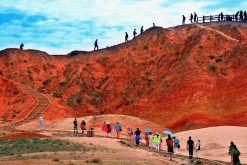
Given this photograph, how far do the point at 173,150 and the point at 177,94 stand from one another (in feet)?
119

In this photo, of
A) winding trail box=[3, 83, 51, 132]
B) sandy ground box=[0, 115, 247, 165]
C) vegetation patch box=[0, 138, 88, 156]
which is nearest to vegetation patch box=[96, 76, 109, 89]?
winding trail box=[3, 83, 51, 132]

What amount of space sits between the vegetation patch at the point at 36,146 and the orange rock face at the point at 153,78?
27679 mm

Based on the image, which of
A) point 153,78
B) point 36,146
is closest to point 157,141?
point 36,146

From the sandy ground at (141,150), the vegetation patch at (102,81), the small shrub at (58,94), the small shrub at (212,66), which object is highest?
the small shrub at (212,66)

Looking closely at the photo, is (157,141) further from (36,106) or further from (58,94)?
(58,94)

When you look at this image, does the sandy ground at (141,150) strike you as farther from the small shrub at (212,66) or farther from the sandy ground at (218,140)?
the small shrub at (212,66)

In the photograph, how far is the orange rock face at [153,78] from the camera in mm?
67000

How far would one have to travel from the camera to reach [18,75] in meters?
86.2

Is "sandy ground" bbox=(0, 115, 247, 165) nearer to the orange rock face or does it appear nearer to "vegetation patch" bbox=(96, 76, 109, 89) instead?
the orange rock face

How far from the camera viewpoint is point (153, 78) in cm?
7988

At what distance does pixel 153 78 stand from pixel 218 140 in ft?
128

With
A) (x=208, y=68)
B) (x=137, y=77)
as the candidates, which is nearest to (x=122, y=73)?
(x=137, y=77)

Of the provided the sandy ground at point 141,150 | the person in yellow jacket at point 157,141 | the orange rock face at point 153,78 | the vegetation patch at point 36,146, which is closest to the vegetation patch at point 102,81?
the orange rock face at point 153,78

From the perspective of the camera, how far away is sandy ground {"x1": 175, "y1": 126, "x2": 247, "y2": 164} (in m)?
38.0
